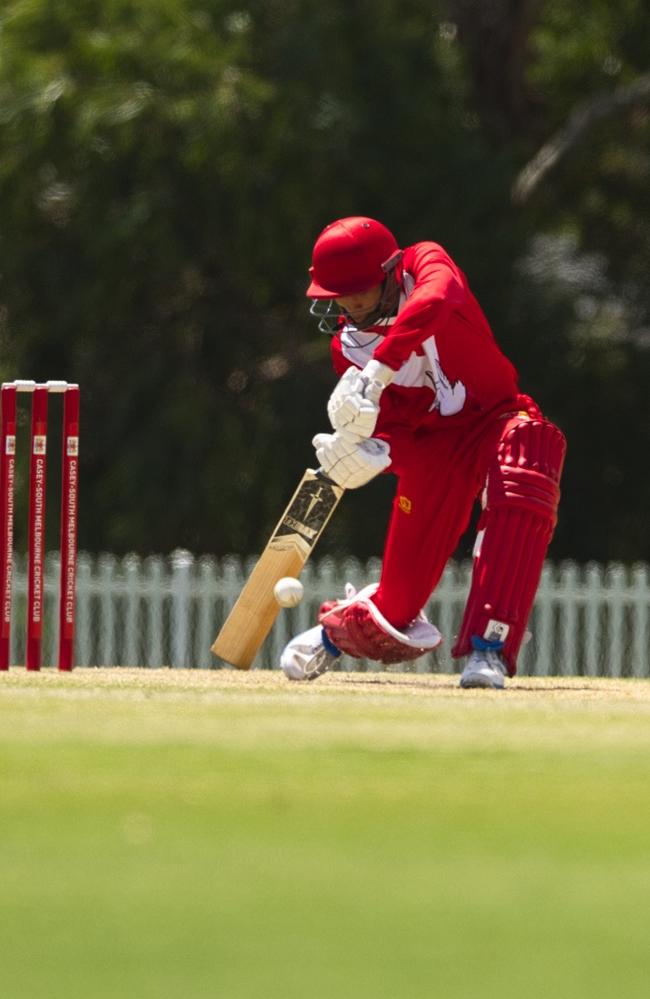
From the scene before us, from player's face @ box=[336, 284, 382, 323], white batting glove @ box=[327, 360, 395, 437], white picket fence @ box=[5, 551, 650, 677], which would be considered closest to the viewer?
white batting glove @ box=[327, 360, 395, 437]

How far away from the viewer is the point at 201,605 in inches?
533

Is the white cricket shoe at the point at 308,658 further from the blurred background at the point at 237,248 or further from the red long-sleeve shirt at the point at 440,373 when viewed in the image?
the blurred background at the point at 237,248

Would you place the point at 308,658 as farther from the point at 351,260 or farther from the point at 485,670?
the point at 351,260

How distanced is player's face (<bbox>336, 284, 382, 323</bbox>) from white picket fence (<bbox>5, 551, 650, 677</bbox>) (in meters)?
5.83

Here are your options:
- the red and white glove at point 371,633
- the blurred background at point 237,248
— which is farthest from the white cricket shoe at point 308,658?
the blurred background at point 237,248

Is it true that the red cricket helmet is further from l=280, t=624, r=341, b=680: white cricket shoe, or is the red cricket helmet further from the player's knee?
l=280, t=624, r=341, b=680: white cricket shoe

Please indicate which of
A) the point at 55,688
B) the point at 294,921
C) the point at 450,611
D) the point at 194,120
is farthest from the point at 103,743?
the point at 194,120

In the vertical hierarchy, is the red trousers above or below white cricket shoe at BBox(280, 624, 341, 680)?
above

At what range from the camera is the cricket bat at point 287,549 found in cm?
747

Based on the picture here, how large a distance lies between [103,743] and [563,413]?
11012 mm

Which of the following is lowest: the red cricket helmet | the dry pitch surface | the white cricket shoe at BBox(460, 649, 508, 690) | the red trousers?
the dry pitch surface

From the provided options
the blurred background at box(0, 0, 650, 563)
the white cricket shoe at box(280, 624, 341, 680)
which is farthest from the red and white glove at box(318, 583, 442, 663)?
the blurred background at box(0, 0, 650, 563)

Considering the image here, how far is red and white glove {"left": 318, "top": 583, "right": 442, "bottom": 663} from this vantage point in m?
7.25

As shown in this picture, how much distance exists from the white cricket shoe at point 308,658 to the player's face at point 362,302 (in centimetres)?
107
